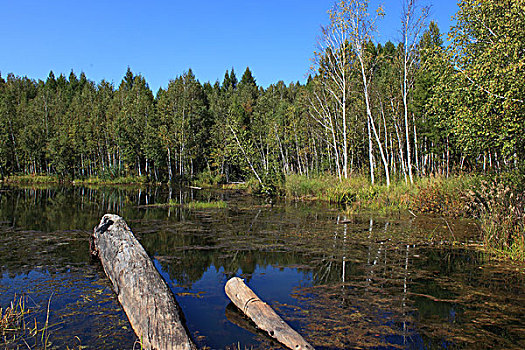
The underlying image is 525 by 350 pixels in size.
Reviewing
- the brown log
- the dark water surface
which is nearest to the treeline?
the dark water surface

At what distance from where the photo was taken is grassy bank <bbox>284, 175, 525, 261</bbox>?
810cm

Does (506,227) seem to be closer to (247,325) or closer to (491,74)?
(491,74)

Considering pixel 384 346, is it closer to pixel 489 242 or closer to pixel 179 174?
pixel 489 242

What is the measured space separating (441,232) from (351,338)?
7.56 meters

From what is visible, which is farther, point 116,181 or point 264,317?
point 116,181

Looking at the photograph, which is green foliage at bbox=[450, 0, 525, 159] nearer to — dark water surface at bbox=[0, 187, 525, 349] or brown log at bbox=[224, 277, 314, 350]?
dark water surface at bbox=[0, 187, 525, 349]

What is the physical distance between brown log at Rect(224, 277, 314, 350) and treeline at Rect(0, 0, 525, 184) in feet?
27.9

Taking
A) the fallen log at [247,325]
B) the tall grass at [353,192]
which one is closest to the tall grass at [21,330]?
the fallen log at [247,325]

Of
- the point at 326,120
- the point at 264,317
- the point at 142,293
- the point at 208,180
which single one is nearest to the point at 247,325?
the point at 264,317

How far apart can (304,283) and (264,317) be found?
83.8 inches

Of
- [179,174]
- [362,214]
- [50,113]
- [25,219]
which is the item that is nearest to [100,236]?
[25,219]

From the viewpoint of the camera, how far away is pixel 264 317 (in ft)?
14.9

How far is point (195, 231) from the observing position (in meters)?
11.3

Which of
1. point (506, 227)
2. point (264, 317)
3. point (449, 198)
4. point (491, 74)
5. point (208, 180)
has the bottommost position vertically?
point (264, 317)
